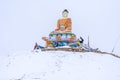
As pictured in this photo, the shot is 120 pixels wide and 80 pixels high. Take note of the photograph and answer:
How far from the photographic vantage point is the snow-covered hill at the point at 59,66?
12266 millimetres

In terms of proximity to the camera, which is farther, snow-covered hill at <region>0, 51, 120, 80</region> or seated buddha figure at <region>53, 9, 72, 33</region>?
seated buddha figure at <region>53, 9, 72, 33</region>

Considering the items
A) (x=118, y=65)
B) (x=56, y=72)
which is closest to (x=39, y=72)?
(x=56, y=72)

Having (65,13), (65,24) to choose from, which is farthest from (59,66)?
(65,13)

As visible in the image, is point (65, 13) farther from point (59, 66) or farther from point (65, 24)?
point (59, 66)

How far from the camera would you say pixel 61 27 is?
15.8 metres

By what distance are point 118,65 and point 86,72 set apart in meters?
2.14

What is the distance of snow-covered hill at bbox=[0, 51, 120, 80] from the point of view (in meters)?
12.3

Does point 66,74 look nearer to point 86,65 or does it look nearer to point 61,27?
point 86,65

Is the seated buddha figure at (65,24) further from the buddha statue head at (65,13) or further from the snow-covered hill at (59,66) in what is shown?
the snow-covered hill at (59,66)

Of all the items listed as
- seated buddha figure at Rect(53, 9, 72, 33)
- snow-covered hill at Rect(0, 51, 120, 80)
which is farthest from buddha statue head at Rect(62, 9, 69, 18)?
snow-covered hill at Rect(0, 51, 120, 80)

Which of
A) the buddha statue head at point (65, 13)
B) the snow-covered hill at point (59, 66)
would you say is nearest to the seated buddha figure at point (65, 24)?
the buddha statue head at point (65, 13)

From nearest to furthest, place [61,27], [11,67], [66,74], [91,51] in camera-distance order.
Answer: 1. [66,74]
2. [11,67]
3. [91,51]
4. [61,27]

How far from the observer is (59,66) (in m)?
12.8

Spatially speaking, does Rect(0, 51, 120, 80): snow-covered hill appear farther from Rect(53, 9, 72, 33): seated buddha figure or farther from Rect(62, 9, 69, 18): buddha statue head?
Rect(62, 9, 69, 18): buddha statue head
